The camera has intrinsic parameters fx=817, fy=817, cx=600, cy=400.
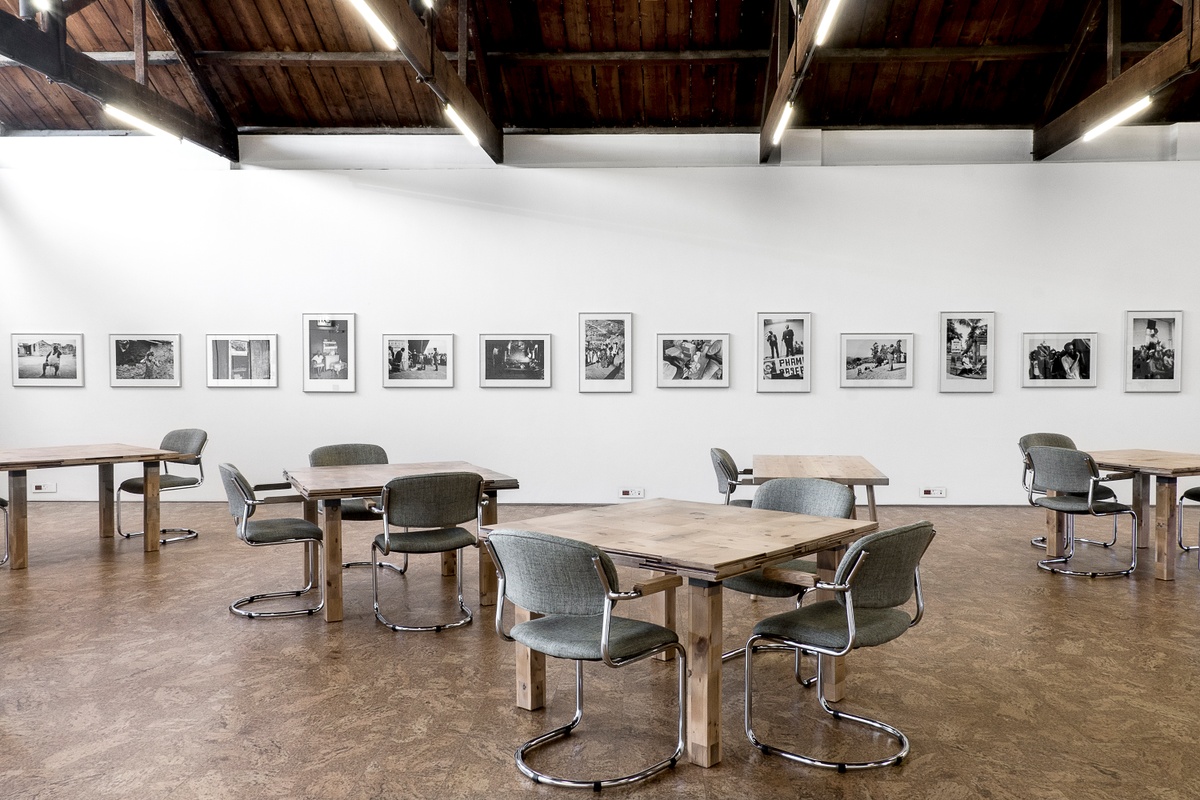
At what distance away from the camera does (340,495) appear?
4.66 m

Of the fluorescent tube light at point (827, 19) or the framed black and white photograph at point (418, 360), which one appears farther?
the framed black and white photograph at point (418, 360)

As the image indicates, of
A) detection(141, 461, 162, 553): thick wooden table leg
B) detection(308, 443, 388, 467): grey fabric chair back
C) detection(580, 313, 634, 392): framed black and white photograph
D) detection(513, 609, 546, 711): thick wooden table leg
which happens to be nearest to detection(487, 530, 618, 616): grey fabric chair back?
detection(513, 609, 546, 711): thick wooden table leg

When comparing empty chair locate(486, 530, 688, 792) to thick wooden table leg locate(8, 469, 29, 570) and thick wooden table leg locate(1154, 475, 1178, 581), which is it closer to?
thick wooden table leg locate(1154, 475, 1178, 581)

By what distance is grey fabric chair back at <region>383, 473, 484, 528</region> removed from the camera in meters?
4.57

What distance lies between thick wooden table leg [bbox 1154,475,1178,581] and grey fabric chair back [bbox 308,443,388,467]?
554 centimetres

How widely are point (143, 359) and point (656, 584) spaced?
27.3ft

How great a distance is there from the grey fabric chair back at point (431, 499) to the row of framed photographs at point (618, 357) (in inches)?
172

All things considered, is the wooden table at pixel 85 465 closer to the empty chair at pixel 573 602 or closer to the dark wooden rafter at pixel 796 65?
the empty chair at pixel 573 602

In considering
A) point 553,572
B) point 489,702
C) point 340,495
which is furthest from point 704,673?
point 340,495

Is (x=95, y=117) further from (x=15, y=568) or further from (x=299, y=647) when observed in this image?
(x=299, y=647)

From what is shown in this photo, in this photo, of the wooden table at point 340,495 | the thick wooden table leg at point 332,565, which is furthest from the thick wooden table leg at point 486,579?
the thick wooden table leg at point 332,565

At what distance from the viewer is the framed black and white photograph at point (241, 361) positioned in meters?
9.23

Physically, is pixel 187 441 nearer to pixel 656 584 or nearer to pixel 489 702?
pixel 489 702

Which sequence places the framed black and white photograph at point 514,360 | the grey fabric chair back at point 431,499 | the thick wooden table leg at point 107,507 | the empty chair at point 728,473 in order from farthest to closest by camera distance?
1. the framed black and white photograph at point 514,360
2. the thick wooden table leg at point 107,507
3. the empty chair at point 728,473
4. the grey fabric chair back at point 431,499
